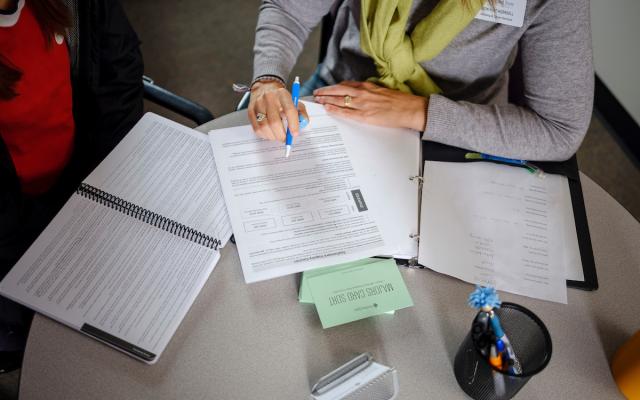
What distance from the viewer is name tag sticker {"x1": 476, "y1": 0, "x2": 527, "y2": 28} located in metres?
0.90

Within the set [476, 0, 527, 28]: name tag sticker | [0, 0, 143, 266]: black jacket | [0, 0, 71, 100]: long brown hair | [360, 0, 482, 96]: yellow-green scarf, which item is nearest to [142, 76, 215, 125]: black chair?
[0, 0, 143, 266]: black jacket

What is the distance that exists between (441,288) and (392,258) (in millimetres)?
91

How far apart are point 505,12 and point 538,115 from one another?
21cm

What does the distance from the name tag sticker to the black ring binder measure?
685 mm

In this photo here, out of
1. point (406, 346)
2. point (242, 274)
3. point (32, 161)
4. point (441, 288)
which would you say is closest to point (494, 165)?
point (441, 288)

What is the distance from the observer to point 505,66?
3.63 feet

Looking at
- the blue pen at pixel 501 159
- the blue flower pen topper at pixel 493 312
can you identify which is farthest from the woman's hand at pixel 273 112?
the blue flower pen topper at pixel 493 312

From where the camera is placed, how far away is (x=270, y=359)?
0.67 metres

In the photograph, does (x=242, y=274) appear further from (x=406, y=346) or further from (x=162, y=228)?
(x=406, y=346)

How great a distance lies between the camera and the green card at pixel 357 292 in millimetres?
709

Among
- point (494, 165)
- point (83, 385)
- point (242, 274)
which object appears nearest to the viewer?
point (83, 385)

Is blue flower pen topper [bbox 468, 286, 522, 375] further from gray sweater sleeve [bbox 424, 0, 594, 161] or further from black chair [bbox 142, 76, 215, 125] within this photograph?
black chair [bbox 142, 76, 215, 125]

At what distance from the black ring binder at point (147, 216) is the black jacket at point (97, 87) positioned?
0.19 metres

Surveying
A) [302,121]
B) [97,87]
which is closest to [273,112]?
[302,121]
